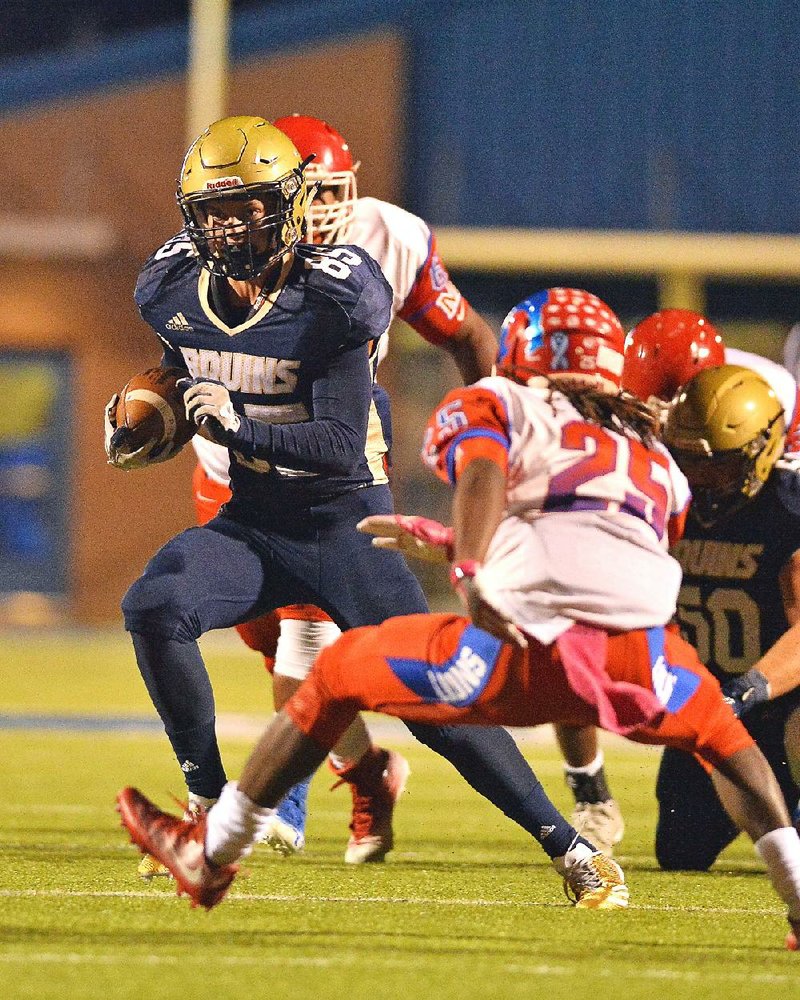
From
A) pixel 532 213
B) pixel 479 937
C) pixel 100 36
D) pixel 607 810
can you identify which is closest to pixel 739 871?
pixel 607 810

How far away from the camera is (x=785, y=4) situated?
47.7 feet

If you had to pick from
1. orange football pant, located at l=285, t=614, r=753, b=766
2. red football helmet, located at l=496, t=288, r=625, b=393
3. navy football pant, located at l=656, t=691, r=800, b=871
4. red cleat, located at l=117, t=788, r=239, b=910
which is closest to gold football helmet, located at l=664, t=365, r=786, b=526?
red football helmet, located at l=496, t=288, r=625, b=393

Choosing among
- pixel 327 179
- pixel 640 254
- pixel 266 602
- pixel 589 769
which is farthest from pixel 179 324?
pixel 640 254


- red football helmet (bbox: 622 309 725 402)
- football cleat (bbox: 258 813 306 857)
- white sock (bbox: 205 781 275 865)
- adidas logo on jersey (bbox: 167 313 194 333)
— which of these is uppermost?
adidas logo on jersey (bbox: 167 313 194 333)

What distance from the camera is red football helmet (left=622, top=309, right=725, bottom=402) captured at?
4840 mm

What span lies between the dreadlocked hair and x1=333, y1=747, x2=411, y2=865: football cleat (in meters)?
1.58

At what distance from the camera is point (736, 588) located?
4672mm

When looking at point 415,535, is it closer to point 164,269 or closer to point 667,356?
point 164,269

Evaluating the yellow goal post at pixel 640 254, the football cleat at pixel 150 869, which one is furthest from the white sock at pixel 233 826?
the yellow goal post at pixel 640 254

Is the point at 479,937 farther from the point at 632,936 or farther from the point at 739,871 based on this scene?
the point at 739,871

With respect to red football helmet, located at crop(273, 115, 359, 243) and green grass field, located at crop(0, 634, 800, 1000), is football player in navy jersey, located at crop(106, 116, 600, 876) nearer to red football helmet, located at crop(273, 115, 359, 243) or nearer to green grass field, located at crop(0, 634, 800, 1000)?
green grass field, located at crop(0, 634, 800, 1000)

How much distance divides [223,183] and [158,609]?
95 cm

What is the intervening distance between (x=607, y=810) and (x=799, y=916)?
153 cm

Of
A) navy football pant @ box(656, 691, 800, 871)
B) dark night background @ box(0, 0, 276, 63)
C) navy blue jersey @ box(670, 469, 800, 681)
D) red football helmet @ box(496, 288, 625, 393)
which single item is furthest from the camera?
dark night background @ box(0, 0, 276, 63)
